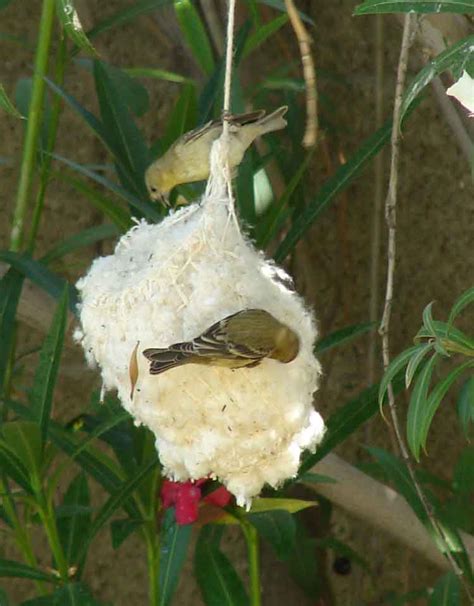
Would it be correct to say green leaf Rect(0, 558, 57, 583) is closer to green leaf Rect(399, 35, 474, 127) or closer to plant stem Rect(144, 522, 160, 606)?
plant stem Rect(144, 522, 160, 606)

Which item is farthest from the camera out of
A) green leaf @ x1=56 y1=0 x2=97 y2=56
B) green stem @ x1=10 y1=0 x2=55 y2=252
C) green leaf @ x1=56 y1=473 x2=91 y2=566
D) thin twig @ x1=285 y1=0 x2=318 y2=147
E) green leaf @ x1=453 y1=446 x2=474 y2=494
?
green leaf @ x1=453 y1=446 x2=474 y2=494

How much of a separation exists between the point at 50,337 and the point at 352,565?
1.52 m

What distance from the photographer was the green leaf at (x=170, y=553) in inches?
80.4

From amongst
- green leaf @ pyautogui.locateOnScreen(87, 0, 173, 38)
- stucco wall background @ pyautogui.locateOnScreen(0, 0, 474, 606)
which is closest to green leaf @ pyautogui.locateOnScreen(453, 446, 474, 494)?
stucco wall background @ pyautogui.locateOnScreen(0, 0, 474, 606)

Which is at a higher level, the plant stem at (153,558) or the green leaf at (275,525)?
the green leaf at (275,525)

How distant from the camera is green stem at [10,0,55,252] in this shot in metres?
2.06

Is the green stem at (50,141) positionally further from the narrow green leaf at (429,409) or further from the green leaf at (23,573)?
the narrow green leaf at (429,409)

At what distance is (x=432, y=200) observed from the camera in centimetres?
302

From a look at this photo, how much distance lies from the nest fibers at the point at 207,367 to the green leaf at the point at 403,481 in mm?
690

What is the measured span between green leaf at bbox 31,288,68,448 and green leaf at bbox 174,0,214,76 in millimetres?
542

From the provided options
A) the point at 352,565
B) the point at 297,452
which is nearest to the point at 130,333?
the point at 297,452

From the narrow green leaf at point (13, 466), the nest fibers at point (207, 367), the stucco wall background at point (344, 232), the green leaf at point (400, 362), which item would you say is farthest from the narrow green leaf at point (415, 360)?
the stucco wall background at point (344, 232)

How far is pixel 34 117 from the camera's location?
2094mm

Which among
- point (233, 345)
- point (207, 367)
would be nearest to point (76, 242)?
point (207, 367)
